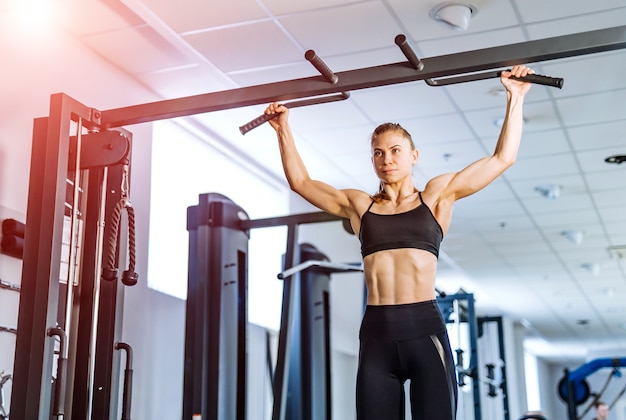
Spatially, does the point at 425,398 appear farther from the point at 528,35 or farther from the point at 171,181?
the point at 171,181

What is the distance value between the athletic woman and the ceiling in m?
1.68

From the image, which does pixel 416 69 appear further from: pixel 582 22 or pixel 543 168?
pixel 543 168

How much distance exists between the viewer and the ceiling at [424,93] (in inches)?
166

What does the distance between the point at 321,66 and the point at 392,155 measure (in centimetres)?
47

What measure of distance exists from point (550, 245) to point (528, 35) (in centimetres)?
475

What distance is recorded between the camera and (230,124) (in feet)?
19.0

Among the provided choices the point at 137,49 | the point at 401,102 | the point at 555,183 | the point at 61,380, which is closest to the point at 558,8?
the point at 401,102

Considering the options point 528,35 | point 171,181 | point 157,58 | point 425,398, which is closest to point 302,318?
point 171,181

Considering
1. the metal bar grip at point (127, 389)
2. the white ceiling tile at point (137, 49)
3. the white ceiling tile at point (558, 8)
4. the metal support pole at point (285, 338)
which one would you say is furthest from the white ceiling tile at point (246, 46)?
the metal bar grip at point (127, 389)

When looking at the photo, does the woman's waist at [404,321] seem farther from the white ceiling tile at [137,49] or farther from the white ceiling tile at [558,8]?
the white ceiling tile at [137,49]

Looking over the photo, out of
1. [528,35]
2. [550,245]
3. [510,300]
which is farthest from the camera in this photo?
[510,300]

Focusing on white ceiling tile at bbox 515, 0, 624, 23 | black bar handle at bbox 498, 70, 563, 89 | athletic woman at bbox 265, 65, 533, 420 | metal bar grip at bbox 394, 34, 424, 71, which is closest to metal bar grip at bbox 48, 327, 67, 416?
athletic woman at bbox 265, 65, 533, 420

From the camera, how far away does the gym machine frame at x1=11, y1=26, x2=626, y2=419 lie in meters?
2.84

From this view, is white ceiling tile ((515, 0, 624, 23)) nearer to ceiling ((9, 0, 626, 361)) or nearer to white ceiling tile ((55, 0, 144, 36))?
ceiling ((9, 0, 626, 361))
